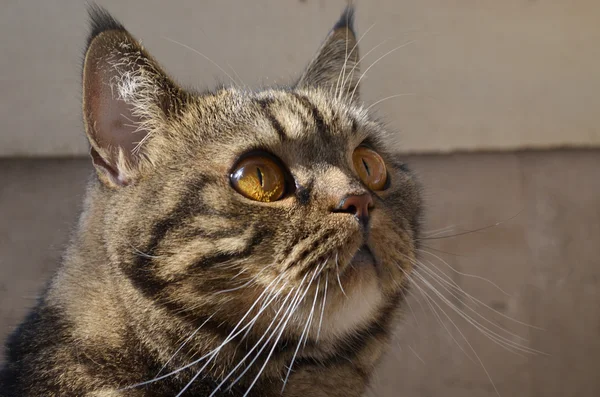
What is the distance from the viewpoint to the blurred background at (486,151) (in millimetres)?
1822

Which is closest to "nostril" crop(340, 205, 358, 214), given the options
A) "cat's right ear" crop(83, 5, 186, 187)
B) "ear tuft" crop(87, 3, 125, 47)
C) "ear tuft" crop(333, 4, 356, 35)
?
"cat's right ear" crop(83, 5, 186, 187)

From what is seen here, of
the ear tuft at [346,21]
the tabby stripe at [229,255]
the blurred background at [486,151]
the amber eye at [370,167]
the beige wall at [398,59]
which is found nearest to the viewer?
the tabby stripe at [229,255]

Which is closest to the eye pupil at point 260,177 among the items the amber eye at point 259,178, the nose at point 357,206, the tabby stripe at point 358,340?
the amber eye at point 259,178

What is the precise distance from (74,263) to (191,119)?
30cm

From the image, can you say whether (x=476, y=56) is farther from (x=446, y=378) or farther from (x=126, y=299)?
(x=126, y=299)

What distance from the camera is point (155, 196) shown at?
0.90 metres

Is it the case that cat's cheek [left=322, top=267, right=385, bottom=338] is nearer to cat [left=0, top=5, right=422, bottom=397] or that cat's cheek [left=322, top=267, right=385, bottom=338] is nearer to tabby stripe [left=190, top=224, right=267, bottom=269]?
cat [left=0, top=5, right=422, bottom=397]

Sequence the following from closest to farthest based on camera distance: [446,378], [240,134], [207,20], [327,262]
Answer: [327,262], [240,134], [207,20], [446,378]

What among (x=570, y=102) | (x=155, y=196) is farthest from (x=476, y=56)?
(x=155, y=196)

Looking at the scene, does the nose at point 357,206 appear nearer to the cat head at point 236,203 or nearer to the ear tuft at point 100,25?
the cat head at point 236,203

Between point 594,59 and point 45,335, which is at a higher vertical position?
point 594,59

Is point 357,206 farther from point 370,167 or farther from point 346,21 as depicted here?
point 346,21

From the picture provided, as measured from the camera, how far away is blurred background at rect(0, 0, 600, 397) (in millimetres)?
1822

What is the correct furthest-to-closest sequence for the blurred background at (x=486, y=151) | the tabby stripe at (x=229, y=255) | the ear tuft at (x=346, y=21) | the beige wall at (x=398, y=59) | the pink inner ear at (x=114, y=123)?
the blurred background at (x=486, y=151)
the beige wall at (x=398, y=59)
the ear tuft at (x=346, y=21)
the pink inner ear at (x=114, y=123)
the tabby stripe at (x=229, y=255)
